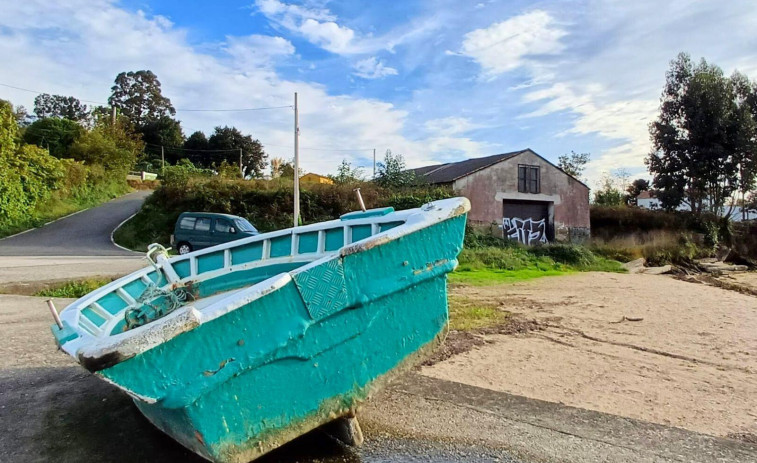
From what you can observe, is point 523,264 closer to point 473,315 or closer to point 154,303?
point 473,315

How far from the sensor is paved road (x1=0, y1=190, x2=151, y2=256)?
63.9 ft

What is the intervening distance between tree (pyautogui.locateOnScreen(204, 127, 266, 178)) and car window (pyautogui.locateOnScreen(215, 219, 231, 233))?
3416cm

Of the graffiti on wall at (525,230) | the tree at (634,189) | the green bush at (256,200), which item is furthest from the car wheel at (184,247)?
the tree at (634,189)

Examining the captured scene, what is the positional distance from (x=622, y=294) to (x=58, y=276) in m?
12.8

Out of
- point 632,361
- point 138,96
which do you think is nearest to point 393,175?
point 632,361

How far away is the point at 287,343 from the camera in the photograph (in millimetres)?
2680

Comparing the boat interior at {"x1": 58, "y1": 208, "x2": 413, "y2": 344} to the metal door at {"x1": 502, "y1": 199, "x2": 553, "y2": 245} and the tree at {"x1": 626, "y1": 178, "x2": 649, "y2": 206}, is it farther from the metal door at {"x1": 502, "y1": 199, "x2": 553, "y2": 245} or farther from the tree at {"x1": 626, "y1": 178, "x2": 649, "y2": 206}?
the tree at {"x1": 626, "y1": 178, "x2": 649, "y2": 206}

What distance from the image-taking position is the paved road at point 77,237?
63.9ft

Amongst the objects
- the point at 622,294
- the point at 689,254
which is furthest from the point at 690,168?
the point at 622,294

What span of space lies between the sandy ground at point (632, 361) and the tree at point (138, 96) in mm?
65573

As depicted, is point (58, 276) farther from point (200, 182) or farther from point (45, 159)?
point (45, 159)


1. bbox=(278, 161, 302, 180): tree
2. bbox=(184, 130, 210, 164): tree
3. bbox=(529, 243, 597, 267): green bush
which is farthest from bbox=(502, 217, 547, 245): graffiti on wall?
bbox=(184, 130, 210, 164): tree

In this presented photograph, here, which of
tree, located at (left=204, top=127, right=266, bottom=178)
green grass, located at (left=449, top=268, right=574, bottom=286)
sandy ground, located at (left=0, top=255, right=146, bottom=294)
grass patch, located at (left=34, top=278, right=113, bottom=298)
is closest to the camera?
grass patch, located at (left=34, top=278, right=113, bottom=298)

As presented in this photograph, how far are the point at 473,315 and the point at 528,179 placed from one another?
22.3m
